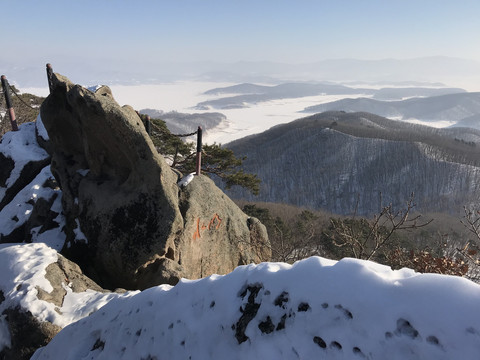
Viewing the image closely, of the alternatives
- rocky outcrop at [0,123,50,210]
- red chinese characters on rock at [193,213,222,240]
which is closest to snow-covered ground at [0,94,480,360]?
red chinese characters on rock at [193,213,222,240]

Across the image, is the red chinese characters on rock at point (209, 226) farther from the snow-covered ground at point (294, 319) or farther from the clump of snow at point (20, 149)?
the clump of snow at point (20, 149)

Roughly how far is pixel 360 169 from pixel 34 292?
103 meters

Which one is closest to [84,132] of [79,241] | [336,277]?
[79,241]

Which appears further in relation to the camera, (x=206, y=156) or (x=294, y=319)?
(x=206, y=156)

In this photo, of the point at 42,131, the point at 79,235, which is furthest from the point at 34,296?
the point at 42,131

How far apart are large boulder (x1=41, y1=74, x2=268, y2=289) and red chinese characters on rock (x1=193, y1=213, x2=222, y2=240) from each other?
66mm

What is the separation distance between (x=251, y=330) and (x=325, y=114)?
7200 inches

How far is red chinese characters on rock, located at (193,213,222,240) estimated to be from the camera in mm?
10112

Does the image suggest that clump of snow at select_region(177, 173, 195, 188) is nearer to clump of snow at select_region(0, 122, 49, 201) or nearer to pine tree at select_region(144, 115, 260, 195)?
clump of snow at select_region(0, 122, 49, 201)

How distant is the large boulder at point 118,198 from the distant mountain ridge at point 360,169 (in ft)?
232

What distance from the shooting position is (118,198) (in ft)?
29.6

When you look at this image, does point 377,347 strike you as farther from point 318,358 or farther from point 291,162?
point 291,162

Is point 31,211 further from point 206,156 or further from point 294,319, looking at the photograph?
point 294,319

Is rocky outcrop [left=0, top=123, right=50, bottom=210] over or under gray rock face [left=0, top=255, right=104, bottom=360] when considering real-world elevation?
over
